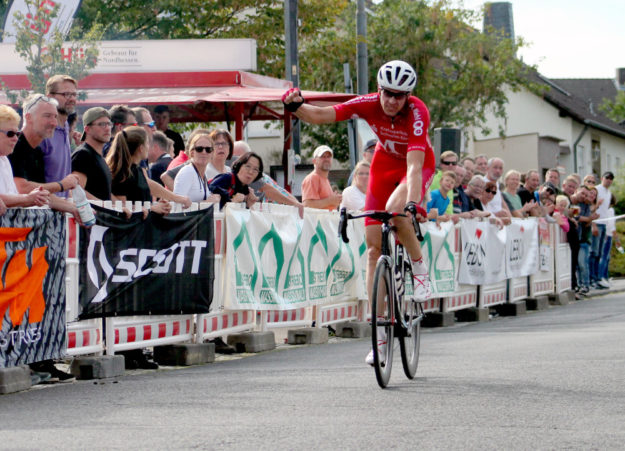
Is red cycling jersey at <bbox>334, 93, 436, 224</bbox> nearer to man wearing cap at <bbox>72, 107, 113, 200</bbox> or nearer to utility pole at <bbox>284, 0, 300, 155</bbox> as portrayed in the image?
man wearing cap at <bbox>72, 107, 113, 200</bbox>

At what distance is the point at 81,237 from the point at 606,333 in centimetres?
589

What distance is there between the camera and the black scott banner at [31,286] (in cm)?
854

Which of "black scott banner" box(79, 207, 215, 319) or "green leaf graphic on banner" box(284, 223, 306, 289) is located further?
"green leaf graphic on banner" box(284, 223, 306, 289)

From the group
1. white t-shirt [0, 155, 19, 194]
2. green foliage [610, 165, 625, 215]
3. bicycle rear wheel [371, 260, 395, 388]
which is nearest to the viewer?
bicycle rear wheel [371, 260, 395, 388]

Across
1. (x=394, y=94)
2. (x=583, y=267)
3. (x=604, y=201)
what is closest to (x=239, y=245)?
(x=394, y=94)

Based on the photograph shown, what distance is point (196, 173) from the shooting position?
11758 millimetres

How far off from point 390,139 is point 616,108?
99.8m

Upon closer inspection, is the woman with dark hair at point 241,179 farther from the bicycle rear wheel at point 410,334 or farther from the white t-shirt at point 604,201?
the white t-shirt at point 604,201

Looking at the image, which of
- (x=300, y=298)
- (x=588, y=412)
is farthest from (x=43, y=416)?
(x=300, y=298)

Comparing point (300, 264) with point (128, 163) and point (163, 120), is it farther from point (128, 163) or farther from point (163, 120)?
point (163, 120)

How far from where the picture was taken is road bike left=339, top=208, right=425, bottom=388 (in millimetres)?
8312

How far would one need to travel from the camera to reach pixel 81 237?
378 inches

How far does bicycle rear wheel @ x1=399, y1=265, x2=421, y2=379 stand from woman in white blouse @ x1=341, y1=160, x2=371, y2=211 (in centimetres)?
507

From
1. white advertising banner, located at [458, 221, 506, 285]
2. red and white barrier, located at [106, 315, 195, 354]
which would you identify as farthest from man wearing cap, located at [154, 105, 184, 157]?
red and white barrier, located at [106, 315, 195, 354]
